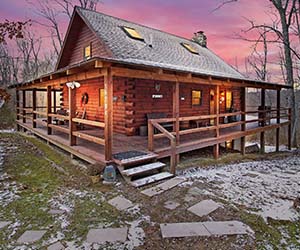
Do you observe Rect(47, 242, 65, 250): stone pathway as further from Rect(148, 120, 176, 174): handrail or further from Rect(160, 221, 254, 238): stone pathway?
Rect(148, 120, 176, 174): handrail

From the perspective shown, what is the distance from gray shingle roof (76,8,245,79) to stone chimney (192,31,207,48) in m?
3.28

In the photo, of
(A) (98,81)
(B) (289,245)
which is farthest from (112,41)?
(B) (289,245)

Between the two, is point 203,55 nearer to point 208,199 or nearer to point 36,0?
point 208,199

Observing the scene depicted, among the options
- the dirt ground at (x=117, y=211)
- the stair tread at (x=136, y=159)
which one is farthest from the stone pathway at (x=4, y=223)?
the stair tread at (x=136, y=159)

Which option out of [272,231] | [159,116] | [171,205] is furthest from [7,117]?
[272,231]

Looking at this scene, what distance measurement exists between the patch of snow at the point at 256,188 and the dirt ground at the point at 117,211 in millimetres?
27

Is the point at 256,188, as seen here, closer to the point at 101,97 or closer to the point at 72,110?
the point at 72,110

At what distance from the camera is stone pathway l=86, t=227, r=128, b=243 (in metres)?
3.17

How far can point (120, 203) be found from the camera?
14.2ft

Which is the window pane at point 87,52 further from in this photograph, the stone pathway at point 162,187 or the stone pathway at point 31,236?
the stone pathway at point 31,236

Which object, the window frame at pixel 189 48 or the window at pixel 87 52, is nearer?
the window at pixel 87 52

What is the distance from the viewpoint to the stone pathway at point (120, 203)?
4.18 m

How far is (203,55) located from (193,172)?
10607mm

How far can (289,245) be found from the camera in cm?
311
